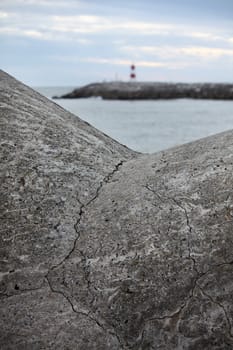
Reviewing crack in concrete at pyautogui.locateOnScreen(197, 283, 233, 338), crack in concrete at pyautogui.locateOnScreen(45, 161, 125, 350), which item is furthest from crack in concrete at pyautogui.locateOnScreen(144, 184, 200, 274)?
crack in concrete at pyautogui.locateOnScreen(45, 161, 125, 350)

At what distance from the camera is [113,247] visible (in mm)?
3723

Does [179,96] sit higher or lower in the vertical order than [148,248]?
lower

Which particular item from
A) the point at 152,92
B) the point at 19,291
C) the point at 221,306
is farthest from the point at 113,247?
the point at 152,92

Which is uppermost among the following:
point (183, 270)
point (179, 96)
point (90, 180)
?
point (90, 180)

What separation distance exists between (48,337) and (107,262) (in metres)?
0.56

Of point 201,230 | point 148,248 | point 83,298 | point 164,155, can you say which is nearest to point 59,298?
point 83,298

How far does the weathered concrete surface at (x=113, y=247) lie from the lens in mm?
3455

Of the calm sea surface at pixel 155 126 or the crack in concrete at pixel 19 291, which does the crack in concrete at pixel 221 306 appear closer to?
the crack in concrete at pixel 19 291

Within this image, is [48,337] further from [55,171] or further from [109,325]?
[55,171]

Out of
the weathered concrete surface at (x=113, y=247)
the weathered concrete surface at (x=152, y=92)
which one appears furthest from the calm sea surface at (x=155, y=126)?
the weathered concrete surface at (x=152, y=92)

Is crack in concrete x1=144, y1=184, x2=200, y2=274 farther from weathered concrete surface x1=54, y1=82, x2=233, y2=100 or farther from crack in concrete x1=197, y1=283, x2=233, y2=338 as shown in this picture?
weathered concrete surface x1=54, y1=82, x2=233, y2=100

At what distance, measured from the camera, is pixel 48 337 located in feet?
11.3

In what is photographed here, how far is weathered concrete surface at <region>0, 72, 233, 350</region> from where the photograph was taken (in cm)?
346

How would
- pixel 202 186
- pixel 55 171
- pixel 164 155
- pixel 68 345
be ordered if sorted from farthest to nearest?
pixel 164 155
pixel 55 171
pixel 202 186
pixel 68 345
